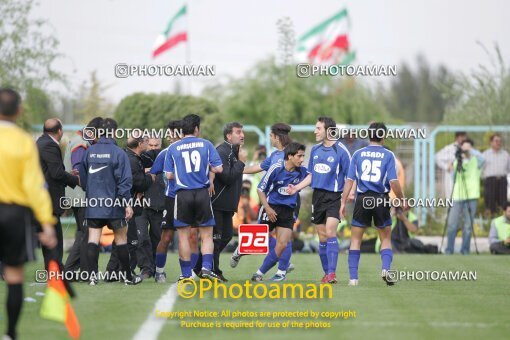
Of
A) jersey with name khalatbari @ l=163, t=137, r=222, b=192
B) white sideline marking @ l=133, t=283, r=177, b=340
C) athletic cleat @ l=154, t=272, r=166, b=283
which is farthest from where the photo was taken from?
athletic cleat @ l=154, t=272, r=166, b=283

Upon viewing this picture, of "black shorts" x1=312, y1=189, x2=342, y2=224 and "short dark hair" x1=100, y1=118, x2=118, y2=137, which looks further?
"black shorts" x1=312, y1=189, x2=342, y2=224

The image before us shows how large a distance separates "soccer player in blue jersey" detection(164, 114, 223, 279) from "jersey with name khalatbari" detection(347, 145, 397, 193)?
6.21ft

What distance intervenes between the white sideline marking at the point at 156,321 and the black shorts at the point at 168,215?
1.68 meters

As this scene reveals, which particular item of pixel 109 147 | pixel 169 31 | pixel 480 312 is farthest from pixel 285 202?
pixel 169 31

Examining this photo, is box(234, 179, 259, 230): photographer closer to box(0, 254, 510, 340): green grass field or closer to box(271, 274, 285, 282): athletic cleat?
box(0, 254, 510, 340): green grass field

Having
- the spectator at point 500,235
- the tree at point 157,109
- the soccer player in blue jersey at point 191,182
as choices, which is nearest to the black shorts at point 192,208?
the soccer player in blue jersey at point 191,182

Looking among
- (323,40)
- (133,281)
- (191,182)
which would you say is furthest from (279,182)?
(323,40)

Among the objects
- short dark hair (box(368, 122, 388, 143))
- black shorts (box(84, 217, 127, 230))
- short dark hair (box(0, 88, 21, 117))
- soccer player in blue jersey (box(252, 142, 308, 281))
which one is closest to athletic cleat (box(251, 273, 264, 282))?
soccer player in blue jersey (box(252, 142, 308, 281))

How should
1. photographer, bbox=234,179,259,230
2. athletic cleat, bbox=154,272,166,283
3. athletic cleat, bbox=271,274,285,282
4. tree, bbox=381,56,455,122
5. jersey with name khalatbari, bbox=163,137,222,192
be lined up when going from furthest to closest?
1. tree, bbox=381,56,455,122
2. photographer, bbox=234,179,259,230
3. athletic cleat, bbox=271,274,285,282
4. athletic cleat, bbox=154,272,166,283
5. jersey with name khalatbari, bbox=163,137,222,192

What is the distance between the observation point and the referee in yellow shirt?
834 cm

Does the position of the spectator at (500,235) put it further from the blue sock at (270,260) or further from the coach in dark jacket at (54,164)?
the coach in dark jacket at (54,164)

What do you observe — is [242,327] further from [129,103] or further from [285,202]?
[129,103]

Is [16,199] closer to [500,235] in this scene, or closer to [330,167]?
[330,167]

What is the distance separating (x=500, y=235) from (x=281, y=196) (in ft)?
29.1
